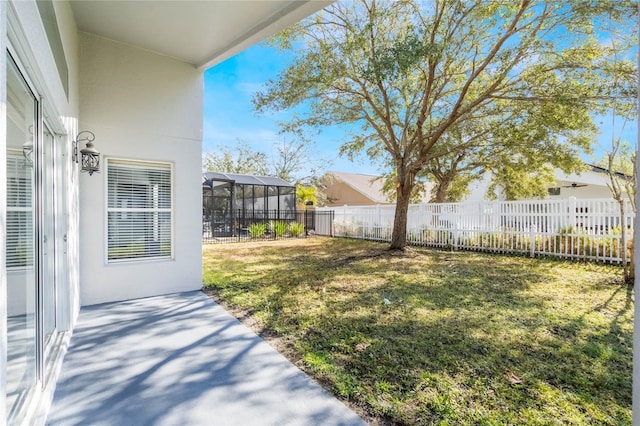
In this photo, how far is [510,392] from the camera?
7.48 feet

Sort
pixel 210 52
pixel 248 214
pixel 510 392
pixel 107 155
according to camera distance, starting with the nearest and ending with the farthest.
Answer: pixel 510 392
pixel 107 155
pixel 210 52
pixel 248 214

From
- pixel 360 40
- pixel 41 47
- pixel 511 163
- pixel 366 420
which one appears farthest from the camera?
pixel 511 163

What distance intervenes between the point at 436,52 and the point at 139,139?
5.24 meters

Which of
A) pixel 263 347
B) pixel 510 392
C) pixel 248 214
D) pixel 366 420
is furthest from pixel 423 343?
pixel 248 214

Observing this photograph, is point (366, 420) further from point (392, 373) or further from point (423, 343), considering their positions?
point (423, 343)

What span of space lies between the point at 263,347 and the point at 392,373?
1258mm

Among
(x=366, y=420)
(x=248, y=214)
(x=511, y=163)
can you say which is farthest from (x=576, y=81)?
(x=248, y=214)

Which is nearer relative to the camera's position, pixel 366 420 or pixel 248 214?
pixel 366 420

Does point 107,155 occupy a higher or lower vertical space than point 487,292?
higher

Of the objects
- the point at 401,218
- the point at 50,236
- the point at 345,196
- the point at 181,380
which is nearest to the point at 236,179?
the point at 401,218

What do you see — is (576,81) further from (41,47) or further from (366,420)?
(41,47)

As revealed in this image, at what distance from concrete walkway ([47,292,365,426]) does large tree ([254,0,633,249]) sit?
4743mm

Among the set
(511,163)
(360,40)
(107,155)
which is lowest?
(107,155)

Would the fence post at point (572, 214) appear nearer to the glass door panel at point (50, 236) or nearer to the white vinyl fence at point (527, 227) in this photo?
the white vinyl fence at point (527, 227)
